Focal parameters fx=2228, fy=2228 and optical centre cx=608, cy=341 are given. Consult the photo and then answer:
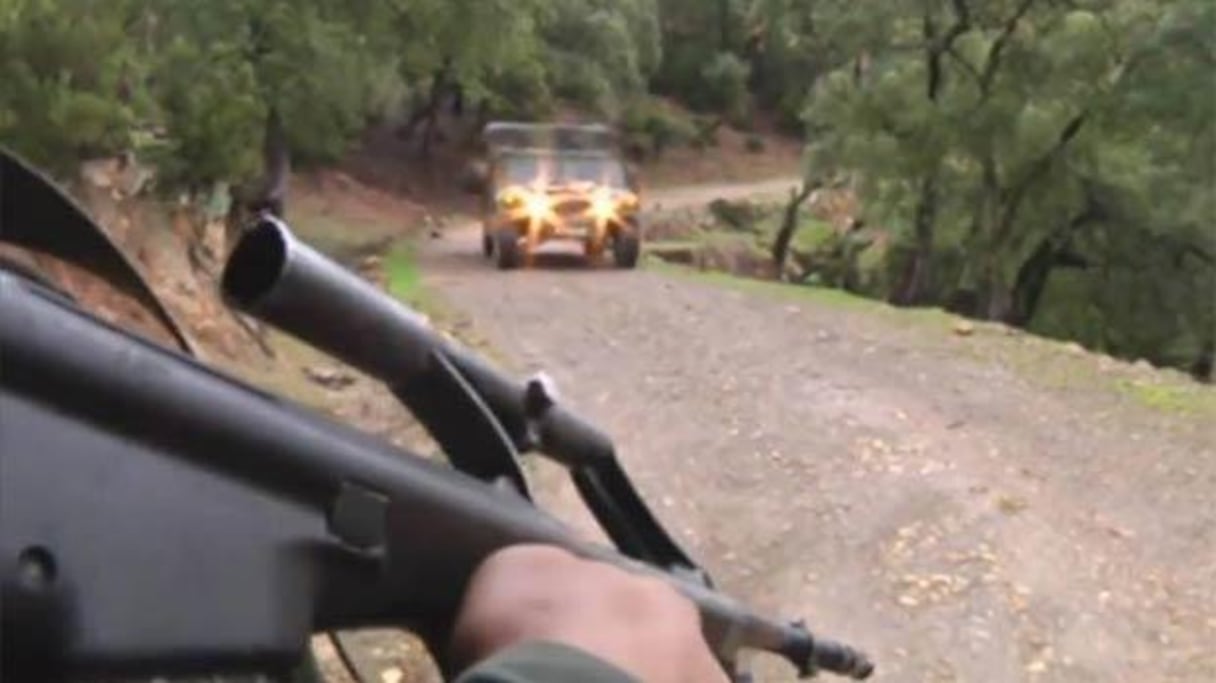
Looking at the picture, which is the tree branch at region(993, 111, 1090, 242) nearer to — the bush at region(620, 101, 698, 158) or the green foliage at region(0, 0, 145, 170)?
the green foliage at region(0, 0, 145, 170)

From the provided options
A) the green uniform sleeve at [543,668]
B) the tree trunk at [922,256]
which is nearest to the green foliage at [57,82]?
the green uniform sleeve at [543,668]

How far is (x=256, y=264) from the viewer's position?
43.0 inches

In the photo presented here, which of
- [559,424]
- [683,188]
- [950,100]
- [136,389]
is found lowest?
[683,188]

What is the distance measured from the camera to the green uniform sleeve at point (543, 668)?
0.88m

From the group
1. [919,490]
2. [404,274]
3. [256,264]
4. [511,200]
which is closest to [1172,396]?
[919,490]

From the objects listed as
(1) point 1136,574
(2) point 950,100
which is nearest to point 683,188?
(2) point 950,100

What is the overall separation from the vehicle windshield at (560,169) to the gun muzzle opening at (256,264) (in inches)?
868

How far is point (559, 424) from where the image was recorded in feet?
4.39

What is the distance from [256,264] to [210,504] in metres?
0.23

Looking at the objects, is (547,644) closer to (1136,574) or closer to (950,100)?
(1136,574)

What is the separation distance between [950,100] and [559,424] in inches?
855

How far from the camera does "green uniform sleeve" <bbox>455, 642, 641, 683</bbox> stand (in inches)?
34.5

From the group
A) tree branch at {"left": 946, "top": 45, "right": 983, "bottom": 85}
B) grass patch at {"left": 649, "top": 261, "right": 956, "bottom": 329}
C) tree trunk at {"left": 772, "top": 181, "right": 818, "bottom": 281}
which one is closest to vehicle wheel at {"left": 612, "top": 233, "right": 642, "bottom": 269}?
grass patch at {"left": 649, "top": 261, "right": 956, "bottom": 329}

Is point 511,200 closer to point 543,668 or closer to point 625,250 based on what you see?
point 625,250
